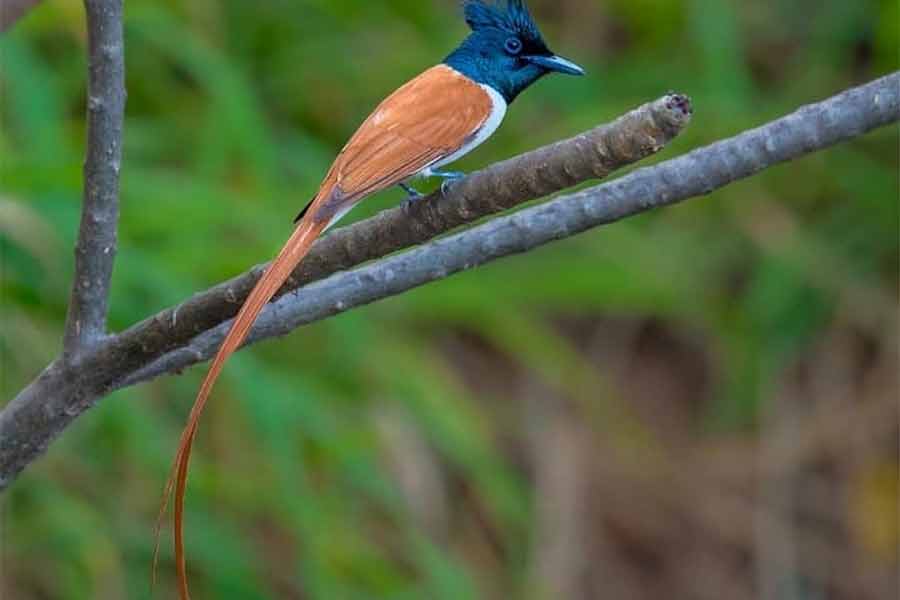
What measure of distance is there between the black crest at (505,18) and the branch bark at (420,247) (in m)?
0.34

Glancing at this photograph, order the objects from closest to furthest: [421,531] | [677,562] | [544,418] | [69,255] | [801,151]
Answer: [801,151], [69,255], [421,531], [544,418], [677,562]

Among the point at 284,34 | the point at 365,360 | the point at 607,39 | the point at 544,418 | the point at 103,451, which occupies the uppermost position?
the point at 607,39

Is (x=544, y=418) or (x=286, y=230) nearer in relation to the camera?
(x=286, y=230)

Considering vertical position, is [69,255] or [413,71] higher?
[413,71]

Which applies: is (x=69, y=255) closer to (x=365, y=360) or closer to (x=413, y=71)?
(x=365, y=360)

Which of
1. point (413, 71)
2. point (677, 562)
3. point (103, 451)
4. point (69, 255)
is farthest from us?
point (677, 562)

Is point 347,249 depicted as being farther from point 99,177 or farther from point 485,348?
point 485,348

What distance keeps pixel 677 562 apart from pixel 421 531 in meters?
1.00

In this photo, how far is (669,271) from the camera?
2898mm

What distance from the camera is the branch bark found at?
105 cm

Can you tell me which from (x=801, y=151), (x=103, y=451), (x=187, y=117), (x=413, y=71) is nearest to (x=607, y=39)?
(x=413, y=71)

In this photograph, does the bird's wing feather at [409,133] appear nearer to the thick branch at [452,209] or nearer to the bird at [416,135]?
the bird at [416,135]

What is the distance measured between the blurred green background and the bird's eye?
75 cm

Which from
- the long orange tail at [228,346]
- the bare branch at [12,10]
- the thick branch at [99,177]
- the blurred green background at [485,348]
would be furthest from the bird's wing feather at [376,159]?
the blurred green background at [485,348]
